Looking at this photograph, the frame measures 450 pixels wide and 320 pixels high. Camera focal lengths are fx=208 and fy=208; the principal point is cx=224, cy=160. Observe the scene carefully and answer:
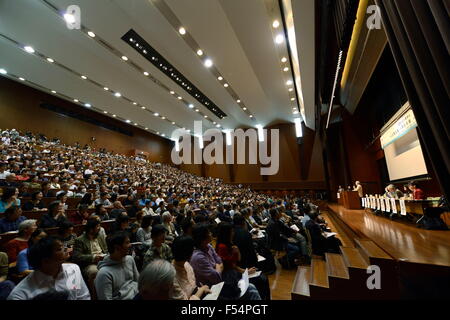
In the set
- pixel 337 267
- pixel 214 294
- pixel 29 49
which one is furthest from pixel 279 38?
pixel 29 49

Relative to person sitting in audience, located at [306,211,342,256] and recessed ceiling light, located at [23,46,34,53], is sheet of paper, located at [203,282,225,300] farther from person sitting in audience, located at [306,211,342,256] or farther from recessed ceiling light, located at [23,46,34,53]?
recessed ceiling light, located at [23,46,34,53]

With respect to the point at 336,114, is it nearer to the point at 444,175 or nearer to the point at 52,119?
the point at 444,175

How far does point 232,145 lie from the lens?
1669cm

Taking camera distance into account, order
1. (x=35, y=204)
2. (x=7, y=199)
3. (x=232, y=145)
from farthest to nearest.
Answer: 1. (x=232, y=145)
2. (x=35, y=204)
3. (x=7, y=199)

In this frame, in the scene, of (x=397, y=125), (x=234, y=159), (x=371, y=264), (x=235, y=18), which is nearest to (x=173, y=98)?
(x=235, y=18)

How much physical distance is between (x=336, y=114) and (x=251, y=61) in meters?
5.69

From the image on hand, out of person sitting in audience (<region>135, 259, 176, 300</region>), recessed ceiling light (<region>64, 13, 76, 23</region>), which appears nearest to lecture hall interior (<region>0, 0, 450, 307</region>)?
person sitting in audience (<region>135, 259, 176, 300</region>)

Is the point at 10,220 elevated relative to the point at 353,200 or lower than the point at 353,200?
lower

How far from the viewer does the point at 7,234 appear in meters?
2.36

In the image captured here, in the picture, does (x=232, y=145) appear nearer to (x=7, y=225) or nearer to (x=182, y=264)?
(x=7, y=225)

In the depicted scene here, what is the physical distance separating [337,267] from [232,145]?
47.9 ft

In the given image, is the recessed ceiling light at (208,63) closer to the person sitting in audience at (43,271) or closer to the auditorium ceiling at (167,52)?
the auditorium ceiling at (167,52)

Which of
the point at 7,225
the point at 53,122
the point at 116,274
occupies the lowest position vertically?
the point at 116,274

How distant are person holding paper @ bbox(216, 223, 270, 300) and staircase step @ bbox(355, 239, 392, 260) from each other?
3.67 ft
